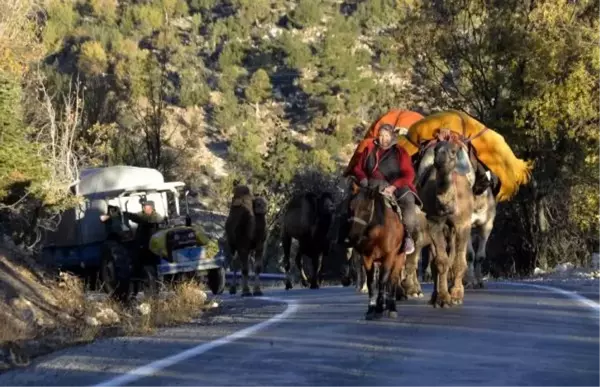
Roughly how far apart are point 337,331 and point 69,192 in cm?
1094

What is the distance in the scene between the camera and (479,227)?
717 inches

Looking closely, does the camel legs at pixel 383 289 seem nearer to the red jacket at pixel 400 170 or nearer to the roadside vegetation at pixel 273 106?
the red jacket at pixel 400 170

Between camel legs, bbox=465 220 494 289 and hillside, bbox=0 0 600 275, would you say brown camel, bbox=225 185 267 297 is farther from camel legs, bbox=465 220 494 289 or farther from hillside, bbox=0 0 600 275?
camel legs, bbox=465 220 494 289

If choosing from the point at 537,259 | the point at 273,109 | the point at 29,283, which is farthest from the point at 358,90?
the point at 29,283

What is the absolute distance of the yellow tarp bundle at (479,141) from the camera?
60.5 ft

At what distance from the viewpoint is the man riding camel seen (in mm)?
13391

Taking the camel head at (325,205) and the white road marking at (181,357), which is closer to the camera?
the white road marking at (181,357)

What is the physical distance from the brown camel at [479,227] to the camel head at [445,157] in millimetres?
3122

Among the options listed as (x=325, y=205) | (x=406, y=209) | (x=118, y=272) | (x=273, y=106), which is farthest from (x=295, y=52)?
(x=406, y=209)

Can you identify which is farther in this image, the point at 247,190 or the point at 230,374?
the point at 247,190

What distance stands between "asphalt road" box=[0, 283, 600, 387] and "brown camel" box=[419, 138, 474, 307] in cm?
42

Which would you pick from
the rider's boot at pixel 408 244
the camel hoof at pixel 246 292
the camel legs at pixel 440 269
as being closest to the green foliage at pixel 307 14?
the camel hoof at pixel 246 292

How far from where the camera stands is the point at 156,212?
23.0m

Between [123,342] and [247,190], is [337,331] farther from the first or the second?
[247,190]
